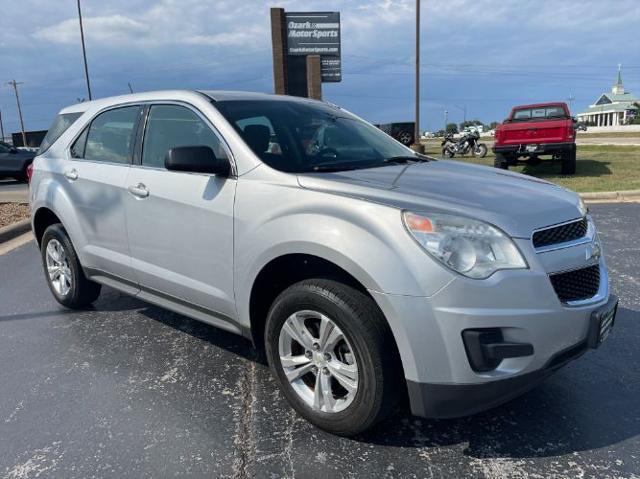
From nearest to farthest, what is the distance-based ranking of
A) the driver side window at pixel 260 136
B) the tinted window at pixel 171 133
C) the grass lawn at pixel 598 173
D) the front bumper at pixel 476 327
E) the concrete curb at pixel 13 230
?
1. the front bumper at pixel 476 327
2. the driver side window at pixel 260 136
3. the tinted window at pixel 171 133
4. the concrete curb at pixel 13 230
5. the grass lawn at pixel 598 173

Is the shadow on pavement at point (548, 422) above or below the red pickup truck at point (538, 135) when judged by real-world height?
below

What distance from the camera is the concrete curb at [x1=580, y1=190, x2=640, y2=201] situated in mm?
10258

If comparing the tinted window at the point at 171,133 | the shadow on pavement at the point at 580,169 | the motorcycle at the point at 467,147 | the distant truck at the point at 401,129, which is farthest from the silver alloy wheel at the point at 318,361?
the distant truck at the point at 401,129

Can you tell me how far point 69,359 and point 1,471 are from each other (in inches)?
51.4

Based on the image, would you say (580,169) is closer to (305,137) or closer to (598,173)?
(598,173)

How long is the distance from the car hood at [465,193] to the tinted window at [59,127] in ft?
9.08

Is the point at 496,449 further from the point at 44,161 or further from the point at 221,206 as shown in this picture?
the point at 44,161

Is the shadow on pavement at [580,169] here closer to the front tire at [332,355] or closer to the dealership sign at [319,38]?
the front tire at [332,355]

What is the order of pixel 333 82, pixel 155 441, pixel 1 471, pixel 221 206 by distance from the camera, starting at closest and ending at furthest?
pixel 1 471 → pixel 155 441 → pixel 221 206 → pixel 333 82

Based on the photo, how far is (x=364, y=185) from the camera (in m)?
2.71

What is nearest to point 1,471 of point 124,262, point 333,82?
point 124,262

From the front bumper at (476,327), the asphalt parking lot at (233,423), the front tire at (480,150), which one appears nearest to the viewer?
the front bumper at (476,327)

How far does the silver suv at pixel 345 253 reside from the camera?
2316 mm

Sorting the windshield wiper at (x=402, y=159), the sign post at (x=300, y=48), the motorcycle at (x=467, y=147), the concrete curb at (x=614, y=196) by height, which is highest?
the sign post at (x=300, y=48)
